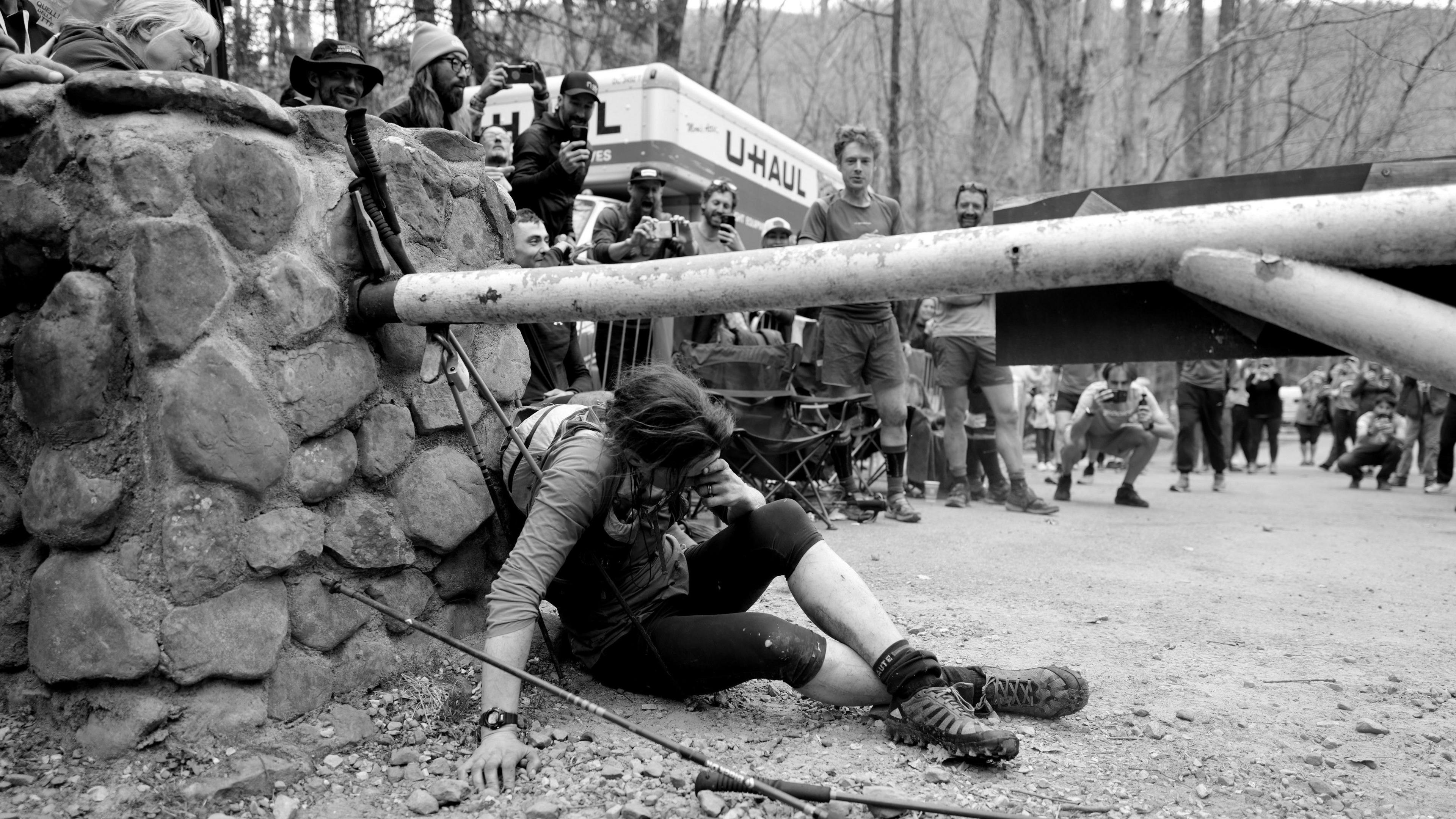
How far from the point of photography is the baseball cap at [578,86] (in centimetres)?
582

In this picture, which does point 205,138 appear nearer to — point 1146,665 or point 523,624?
point 523,624

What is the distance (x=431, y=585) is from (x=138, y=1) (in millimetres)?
1917

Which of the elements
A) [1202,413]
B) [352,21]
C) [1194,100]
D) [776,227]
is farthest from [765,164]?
[1194,100]

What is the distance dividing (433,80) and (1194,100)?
18.0m

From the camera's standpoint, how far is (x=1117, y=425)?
8.62 meters

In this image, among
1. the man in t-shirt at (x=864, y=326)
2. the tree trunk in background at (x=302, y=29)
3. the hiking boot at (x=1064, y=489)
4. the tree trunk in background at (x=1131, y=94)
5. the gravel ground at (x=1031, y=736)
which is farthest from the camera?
the tree trunk in background at (x=1131, y=94)

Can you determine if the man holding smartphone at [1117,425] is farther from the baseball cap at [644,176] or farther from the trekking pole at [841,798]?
the trekking pole at [841,798]

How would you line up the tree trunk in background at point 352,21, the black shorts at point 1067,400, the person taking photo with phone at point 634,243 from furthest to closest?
the black shorts at point 1067,400 < the tree trunk in background at point 352,21 < the person taking photo with phone at point 634,243

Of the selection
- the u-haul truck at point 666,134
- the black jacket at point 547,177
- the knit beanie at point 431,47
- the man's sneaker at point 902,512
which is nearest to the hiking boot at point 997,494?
the man's sneaker at point 902,512

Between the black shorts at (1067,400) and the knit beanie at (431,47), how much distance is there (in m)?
7.33

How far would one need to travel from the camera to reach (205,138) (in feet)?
8.91

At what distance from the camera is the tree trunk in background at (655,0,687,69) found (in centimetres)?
1294

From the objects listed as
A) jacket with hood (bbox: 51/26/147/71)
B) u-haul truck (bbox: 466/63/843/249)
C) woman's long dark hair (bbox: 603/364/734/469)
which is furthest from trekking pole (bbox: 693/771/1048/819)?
u-haul truck (bbox: 466/63/843/249)

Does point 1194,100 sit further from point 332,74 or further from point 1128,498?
point 332,74
